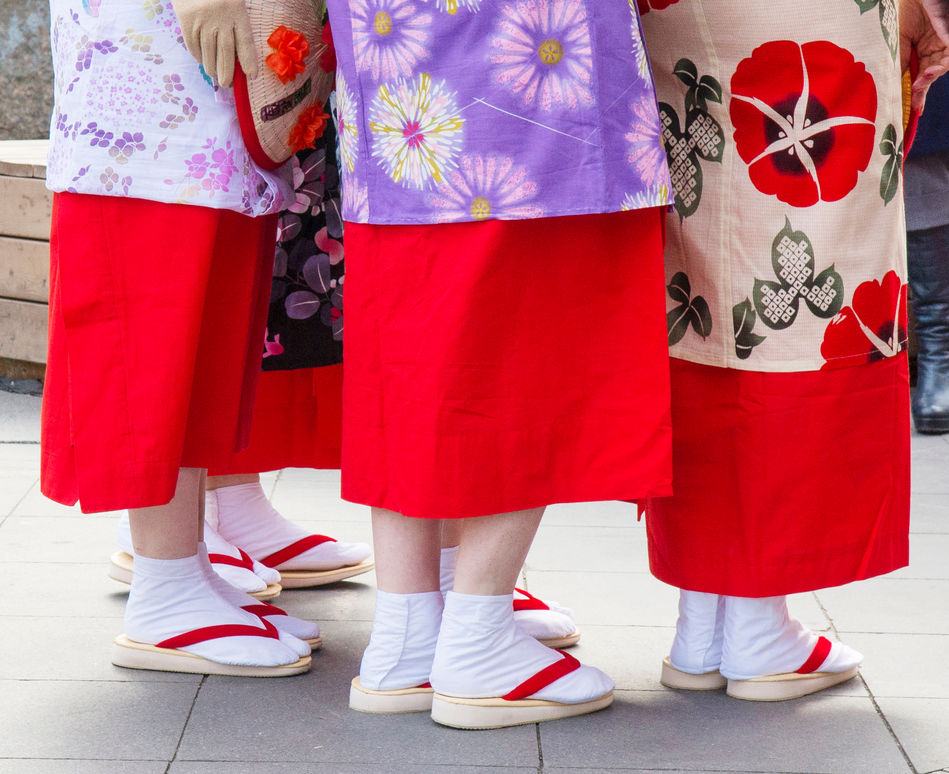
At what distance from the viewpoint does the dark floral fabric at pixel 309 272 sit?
200 centimetres

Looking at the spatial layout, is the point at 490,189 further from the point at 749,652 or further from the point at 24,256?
the point at 24,256

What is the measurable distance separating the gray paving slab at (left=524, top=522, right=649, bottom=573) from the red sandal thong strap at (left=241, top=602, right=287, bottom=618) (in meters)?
0.56

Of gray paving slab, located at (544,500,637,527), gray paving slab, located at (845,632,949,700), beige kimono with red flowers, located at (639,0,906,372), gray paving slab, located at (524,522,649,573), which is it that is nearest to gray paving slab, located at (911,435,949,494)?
gray paving slab, located at (544,500,637,527)

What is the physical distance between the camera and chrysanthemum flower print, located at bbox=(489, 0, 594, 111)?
4.92ft

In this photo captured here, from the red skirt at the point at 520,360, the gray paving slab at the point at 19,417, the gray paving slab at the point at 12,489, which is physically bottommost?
the gray paving slab at the point at 12,489

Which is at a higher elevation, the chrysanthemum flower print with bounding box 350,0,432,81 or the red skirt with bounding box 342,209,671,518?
the chrysanthemum flower print with bounding box 350,0,432,81

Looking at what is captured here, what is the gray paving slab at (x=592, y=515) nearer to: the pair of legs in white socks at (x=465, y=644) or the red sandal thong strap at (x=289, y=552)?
the red sandal thong strap at (x=289, y=552)

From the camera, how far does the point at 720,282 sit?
1.71m

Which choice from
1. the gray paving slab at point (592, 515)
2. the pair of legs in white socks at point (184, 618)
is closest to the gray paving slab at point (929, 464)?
the gray paving slab at point (592, 515)

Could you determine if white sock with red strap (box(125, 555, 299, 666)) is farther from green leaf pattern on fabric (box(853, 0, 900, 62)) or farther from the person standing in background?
the person standing in background

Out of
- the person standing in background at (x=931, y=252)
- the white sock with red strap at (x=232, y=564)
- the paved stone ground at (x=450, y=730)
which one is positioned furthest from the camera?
the person standing in background at (x=931, y=252)

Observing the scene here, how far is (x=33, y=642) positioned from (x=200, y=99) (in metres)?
0.89

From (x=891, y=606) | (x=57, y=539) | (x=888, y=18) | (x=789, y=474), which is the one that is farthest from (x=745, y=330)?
(x=57, y=539)

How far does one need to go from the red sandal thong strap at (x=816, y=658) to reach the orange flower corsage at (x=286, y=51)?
1.08 metres
